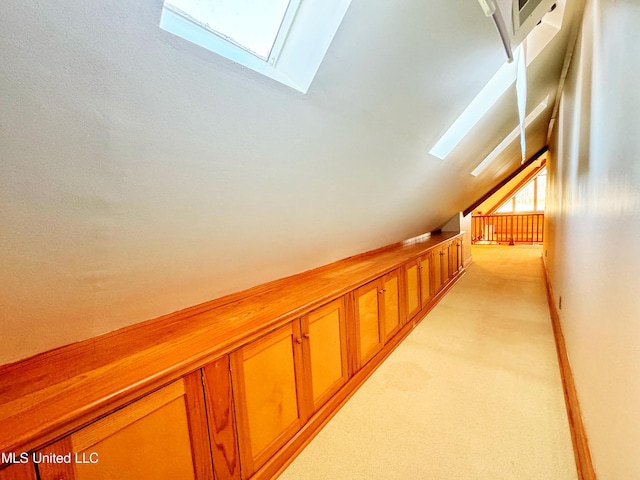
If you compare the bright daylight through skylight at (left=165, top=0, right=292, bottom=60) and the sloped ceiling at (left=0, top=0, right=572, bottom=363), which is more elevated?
the bright daylight through skylight at (left=165, top=0, right=292, bottom=60)

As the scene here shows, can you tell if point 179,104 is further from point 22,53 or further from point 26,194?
point 26,194

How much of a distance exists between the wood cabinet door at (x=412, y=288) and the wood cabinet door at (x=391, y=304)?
0.81 feet

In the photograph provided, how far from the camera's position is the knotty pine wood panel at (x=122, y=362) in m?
0.70

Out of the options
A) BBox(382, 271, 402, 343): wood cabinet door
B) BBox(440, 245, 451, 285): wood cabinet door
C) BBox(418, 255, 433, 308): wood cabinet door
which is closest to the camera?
BBox(382, 271, 402, 343): wood cabinet door

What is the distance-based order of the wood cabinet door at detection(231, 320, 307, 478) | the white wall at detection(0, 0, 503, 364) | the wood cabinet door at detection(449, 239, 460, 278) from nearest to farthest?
1. the white wall at detection(0, 0, 503, 364)
2. the wood cabinet door at detection(231, 320, 307, 478)
3. the wood cabinet door at detection(449, 239, 460, 278)

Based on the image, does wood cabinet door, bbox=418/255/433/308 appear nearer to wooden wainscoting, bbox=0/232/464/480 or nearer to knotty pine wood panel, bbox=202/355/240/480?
wooden wainscoting, bbox=0/232/464/480

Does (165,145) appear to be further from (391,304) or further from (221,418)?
(391,304)

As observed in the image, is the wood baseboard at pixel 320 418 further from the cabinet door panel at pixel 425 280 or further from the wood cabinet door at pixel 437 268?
the wood cabinet door at pixel 437 268

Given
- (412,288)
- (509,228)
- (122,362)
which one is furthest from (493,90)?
(509,228)

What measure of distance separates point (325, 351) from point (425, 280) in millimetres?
1953

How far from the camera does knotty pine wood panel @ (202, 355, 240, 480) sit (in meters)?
1.01

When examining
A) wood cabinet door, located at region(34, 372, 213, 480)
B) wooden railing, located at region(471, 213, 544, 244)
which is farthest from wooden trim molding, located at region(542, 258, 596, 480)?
wooden railing, located at region(471, 213, 544, 244)

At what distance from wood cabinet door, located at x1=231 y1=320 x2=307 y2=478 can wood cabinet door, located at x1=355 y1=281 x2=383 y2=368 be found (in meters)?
0.62

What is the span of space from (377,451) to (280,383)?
2.05 feet
